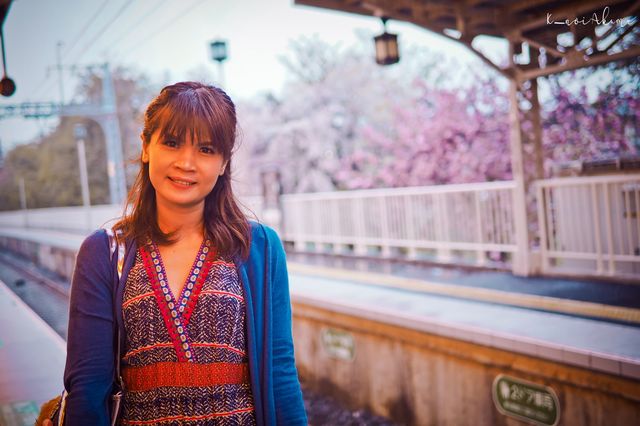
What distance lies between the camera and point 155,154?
56.9 inches

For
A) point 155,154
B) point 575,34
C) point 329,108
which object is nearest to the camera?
point 155,154

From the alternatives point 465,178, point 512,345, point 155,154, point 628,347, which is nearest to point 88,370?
point 155,154

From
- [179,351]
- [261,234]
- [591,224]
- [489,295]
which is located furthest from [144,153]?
[591,224]

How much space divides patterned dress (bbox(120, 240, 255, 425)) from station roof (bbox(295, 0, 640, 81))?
5.12 metres

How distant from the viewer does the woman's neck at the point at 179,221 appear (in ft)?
4.95

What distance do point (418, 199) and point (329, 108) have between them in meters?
8.47

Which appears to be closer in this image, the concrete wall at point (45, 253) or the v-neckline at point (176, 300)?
the v-neckline at point (176, 300)

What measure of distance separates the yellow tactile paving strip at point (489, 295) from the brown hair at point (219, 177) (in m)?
3.92

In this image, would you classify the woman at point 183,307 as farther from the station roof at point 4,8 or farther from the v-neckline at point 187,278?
the station roof at point 4,8

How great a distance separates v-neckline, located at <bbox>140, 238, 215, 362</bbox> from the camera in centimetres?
139

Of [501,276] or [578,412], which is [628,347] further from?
[501,276]

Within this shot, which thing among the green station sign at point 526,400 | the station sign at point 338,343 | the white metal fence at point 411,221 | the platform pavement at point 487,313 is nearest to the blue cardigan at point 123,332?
the platform pavement at point 487,313

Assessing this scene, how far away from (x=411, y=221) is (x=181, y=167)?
7.72m

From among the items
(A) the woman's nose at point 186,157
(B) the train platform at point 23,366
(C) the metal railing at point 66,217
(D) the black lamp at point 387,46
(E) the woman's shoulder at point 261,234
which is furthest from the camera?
(D) the black lamp at point 387,46
